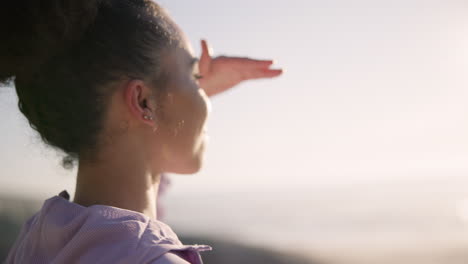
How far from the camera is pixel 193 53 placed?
177 cm

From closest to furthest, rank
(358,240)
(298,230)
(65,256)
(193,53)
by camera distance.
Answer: (65,256), (193,53), (358,240), (298,230)

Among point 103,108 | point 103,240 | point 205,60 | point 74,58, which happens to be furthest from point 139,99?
point 205,60

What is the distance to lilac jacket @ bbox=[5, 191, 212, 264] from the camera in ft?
3.82

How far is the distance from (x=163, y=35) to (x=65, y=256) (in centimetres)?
77

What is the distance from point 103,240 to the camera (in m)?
1.22

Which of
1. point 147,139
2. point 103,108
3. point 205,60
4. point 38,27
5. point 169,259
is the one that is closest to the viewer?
point 169,259

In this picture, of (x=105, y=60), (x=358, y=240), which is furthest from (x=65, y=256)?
(x=358, y=240)

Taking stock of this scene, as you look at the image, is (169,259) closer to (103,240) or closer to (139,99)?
(103,240)

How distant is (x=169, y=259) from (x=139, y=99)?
22.4 inches

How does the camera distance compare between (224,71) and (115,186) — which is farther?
(224,71)

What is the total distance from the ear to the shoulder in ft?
1.64

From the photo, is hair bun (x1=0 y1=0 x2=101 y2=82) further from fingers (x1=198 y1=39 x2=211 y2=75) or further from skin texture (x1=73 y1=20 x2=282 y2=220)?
fingers (x1=198 y1=39 x2=211 y2=75)

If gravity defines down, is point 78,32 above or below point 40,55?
→ above

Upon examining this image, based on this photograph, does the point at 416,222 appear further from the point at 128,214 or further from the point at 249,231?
the point at 128,214
